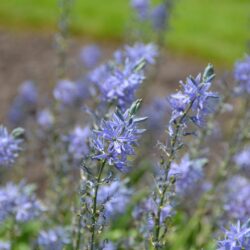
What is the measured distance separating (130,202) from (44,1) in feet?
33.2

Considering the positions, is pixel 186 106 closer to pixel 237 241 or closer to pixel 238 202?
pixel 237 241

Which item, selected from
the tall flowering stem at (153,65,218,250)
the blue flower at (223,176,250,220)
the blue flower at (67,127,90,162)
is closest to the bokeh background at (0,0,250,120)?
the blue flower at (67,127,90,162)

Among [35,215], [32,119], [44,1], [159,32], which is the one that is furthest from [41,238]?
[44,1]

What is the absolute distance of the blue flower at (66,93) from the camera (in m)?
6.59

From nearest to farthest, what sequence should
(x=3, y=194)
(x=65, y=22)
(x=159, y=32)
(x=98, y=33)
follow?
(x=3, y=194)
(x=65, y=22)
(x=159, y=32)
(x=98, y=33)

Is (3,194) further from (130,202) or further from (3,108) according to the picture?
(3,108)

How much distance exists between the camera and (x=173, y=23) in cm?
1537

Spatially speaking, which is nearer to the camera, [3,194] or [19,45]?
[3,194]

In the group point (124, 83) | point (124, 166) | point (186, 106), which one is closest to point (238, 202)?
point (124, 83)

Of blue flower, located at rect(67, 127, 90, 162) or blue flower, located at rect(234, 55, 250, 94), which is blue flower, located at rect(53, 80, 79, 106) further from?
blue flower, located at rect(234, 55, 250, 94)

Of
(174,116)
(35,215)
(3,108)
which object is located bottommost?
(174,116)

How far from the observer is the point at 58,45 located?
6359 millimetres

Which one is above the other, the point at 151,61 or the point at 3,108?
the point at 3,108

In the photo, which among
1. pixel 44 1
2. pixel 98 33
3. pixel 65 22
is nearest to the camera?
pixel 65 22
